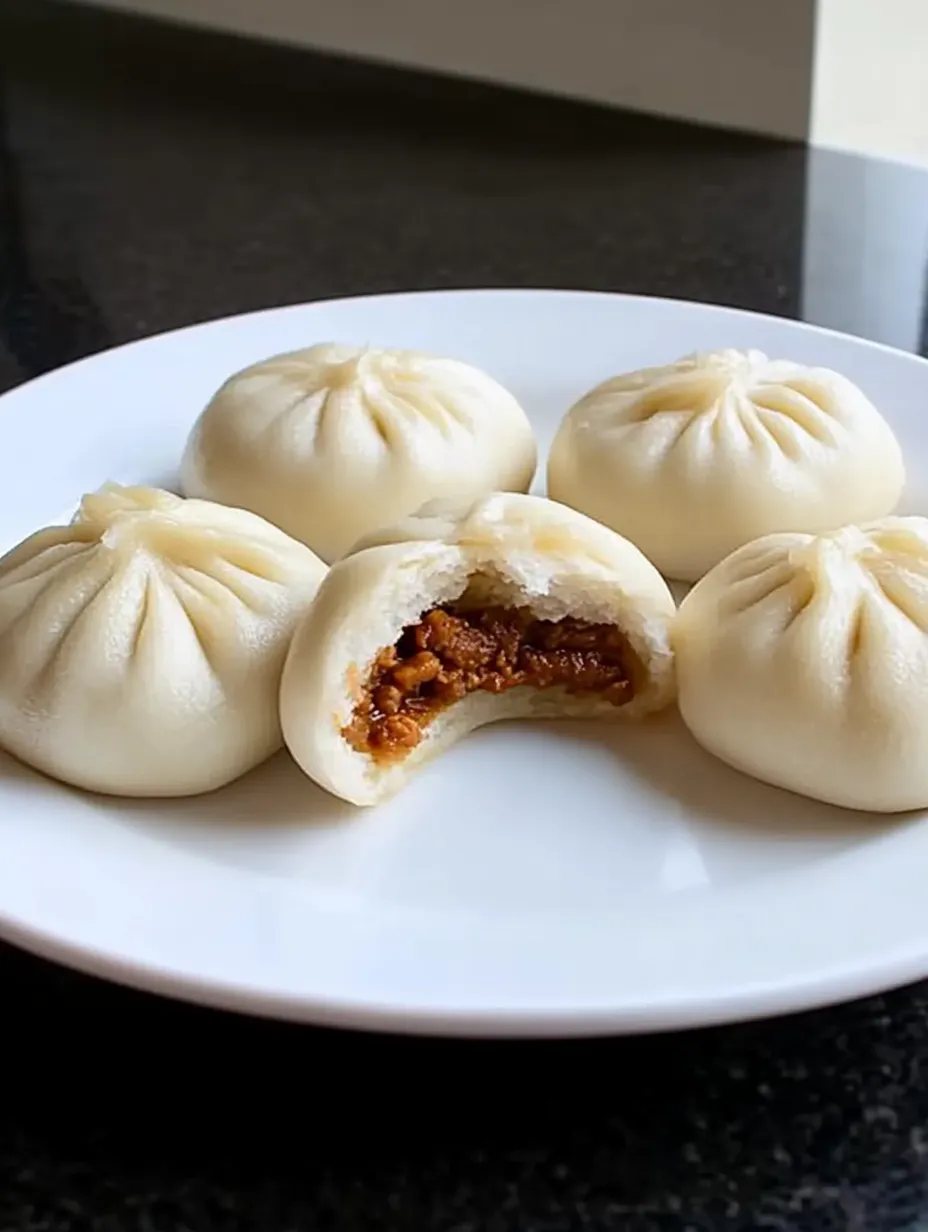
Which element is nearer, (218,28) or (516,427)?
(516,427)

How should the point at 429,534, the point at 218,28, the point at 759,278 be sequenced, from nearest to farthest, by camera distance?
the point at 429,534, the point at 759,278, the point at 218,28

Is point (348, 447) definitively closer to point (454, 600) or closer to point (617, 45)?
→ point (454, 600)

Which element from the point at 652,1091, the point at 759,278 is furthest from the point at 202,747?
the point at 759,278

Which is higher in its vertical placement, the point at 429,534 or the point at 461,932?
the point at 429,534

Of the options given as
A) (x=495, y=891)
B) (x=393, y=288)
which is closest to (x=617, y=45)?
(x=393, y=288)

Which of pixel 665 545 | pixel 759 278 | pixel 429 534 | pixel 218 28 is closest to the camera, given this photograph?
pixel 429 534

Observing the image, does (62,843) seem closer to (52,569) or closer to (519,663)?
(52,569)

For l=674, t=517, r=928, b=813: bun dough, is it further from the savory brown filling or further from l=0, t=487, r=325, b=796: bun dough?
l=0, t=487, r=325, b=796: bun dough
